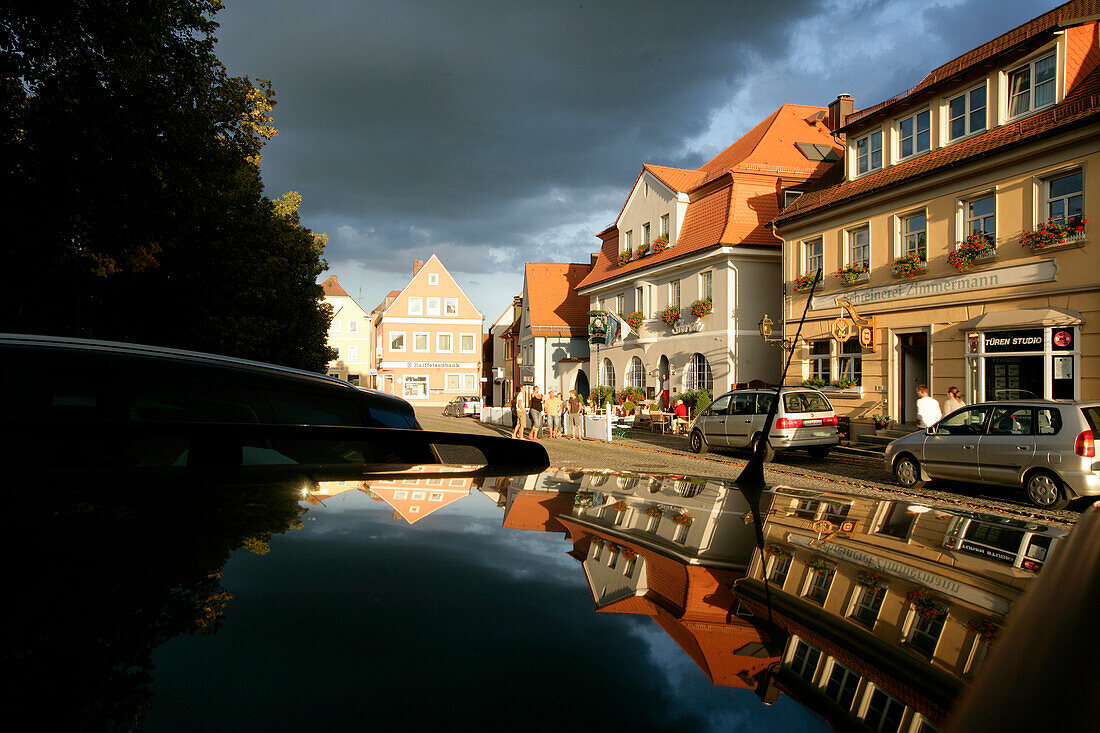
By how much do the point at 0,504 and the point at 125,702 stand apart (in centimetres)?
94

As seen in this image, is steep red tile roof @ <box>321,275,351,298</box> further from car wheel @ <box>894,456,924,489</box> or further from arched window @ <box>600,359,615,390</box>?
car wheel @ <box>894,456,924,489</box>

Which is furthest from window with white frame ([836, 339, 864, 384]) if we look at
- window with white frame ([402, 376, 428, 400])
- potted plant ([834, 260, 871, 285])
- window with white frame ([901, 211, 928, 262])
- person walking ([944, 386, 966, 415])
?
window with white frame ([402, 376, 428, 400])

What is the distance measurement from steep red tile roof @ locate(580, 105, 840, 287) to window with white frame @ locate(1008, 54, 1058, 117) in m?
9.33

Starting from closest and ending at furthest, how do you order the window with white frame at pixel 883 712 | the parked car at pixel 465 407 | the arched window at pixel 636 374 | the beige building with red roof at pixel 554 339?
1. the window with white frame at pixel 883 712
2. the arched window at pixel 636 374
3. the beige building with red roof at pixel 554 339
4. the parked car at pixel 465 407

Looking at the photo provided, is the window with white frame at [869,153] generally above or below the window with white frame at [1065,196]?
Result: above

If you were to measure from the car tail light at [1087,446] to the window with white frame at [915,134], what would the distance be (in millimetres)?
12600

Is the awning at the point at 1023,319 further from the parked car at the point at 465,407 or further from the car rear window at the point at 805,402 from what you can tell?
the parked car at the point at 465,407

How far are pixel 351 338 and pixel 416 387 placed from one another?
45.5 feet

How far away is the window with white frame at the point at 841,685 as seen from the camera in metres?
0.97

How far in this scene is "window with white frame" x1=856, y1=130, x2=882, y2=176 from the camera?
2192 centimetres

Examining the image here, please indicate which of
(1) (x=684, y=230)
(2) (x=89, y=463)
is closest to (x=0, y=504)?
(2) (x=89, y=463)

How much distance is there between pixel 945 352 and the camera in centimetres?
1886

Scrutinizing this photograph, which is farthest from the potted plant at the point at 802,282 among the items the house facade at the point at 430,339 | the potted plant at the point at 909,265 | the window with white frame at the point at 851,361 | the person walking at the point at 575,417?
the house facade at the point at 430,339

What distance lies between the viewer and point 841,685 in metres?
1.01
